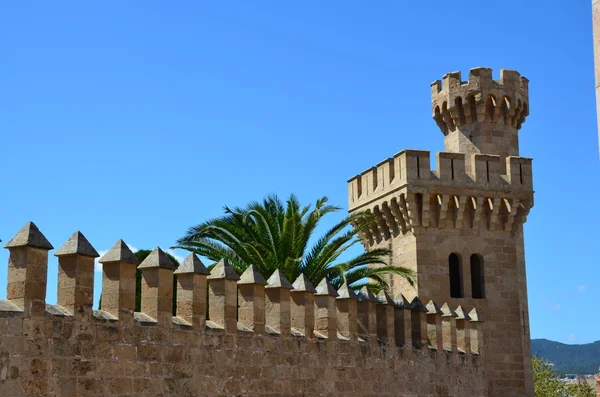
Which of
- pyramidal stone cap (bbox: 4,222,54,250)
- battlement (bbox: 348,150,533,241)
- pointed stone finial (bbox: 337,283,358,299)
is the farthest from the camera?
battlement (bbox: 348,150,533,241)

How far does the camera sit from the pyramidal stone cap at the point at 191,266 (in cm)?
1196

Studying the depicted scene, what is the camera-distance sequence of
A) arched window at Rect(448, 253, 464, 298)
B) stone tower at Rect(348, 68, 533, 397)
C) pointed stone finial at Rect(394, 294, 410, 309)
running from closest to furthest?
pointed stone finial at Rect(394, 294, 410, 309)
stone tower at Rect(348, 68, 533, 397)
arched window at Rect(448, 253, 464, 298)

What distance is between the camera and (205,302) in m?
12.5

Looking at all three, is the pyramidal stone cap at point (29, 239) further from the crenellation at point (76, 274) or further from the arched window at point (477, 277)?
the arched window at point (477, 277)

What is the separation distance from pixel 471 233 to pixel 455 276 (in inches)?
44.4

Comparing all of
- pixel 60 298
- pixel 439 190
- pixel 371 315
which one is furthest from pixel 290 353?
pixel 439 190

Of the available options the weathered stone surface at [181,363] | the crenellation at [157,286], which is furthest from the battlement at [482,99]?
the crenellation at [157,286]

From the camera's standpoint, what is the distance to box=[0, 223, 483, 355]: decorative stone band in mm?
9852

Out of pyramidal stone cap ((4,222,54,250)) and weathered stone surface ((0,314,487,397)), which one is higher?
pyramidal stone cap ((4,222,54,250))

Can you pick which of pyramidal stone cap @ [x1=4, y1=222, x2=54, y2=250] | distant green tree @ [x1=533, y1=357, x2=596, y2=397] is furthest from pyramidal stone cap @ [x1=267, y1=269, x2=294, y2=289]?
distant green tree @ [x1=533, y1=357, x2=596, y2=397]

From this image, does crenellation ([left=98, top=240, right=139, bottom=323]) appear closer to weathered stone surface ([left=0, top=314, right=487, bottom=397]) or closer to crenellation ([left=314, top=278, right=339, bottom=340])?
weathered stone surface ([left=0, top=314, right=487, bottom=397])

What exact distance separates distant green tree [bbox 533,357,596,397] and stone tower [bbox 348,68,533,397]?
71.1 feet

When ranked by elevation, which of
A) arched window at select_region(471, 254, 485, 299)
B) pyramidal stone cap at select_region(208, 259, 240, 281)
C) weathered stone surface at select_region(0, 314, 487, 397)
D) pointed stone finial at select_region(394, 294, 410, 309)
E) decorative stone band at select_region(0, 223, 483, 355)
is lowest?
weathered stone surface at select_region(0, 314, 487, 397)

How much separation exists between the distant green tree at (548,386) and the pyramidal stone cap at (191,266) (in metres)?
35.2
